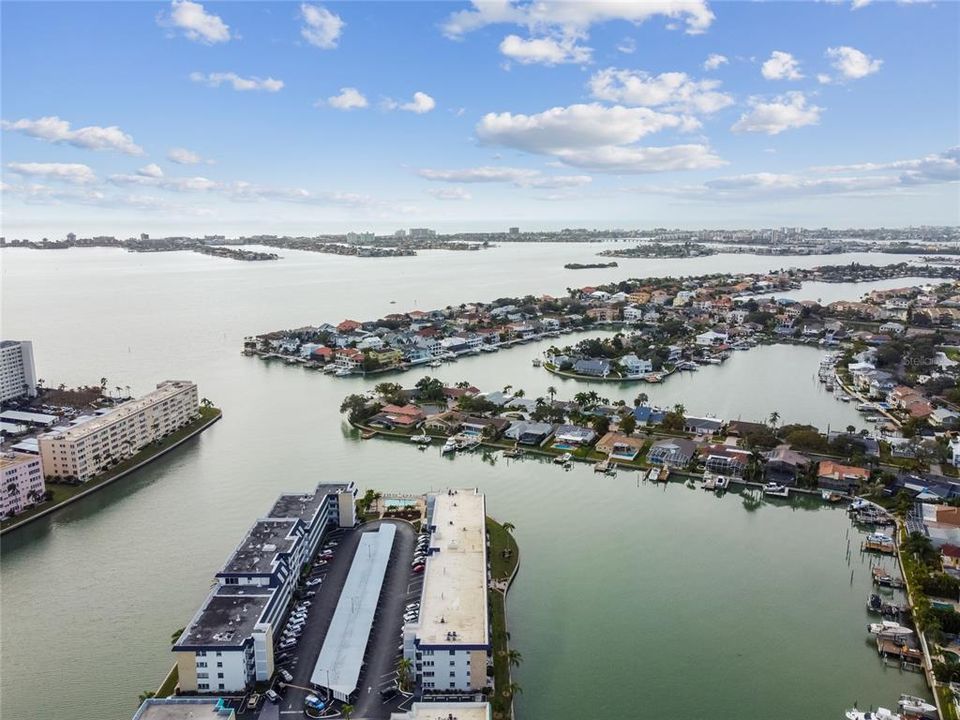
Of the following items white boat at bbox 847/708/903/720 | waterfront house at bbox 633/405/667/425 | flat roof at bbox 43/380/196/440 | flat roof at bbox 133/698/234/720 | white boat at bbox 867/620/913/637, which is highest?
flat roof at bbox 43/380/196/440

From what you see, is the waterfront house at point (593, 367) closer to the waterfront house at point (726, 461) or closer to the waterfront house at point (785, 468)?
the waterfront house at point (726, 461)

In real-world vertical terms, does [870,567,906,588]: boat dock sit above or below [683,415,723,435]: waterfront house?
below

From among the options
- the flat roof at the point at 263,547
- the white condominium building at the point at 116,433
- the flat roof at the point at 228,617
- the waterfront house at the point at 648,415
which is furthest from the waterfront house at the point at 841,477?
the white condominium building at the point at 116,433

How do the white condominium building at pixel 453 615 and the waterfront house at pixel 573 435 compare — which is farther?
the waterfront house at pixel 573 435

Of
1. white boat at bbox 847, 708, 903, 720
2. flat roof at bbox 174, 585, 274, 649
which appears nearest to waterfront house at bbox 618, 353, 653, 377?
white boat at bbox 847, 708, 903, 720

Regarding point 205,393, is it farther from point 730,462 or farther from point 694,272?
point 694,272

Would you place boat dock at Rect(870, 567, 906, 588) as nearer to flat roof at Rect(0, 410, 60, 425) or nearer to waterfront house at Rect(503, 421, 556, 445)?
waterfront house at Rect(503, 421, 556, 445)
